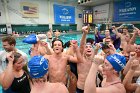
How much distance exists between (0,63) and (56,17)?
59.0ft

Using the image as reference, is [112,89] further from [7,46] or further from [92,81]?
[7,46]

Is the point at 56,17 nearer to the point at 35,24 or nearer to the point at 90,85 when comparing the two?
the point at 35,24

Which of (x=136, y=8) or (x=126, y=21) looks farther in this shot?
(x=126, y=21)

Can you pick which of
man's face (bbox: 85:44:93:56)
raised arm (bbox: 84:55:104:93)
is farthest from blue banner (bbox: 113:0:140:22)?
raised arm (bbox: 84:55:104:93)

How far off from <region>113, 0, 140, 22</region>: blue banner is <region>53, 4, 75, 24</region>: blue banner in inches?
240

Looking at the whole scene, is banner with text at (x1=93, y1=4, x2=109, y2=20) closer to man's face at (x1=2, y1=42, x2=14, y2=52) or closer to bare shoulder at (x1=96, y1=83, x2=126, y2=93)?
man's face at (x1=2, y1=42, x2=14, y2=52)

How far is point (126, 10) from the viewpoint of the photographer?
18.8 meters

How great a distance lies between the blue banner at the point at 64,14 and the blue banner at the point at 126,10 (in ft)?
20.0

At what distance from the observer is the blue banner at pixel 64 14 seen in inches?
796

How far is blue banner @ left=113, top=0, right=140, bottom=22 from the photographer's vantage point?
58.3 feet

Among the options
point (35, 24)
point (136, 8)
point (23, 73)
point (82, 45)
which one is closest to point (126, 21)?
point (136, 8)

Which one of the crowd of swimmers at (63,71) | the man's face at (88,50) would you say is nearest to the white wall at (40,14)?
the crowd of swimmers at (63,71)

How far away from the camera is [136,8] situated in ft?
58.2

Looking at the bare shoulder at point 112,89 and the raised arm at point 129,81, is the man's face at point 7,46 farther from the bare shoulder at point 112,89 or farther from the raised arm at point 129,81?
the raised arm at point 129,81
